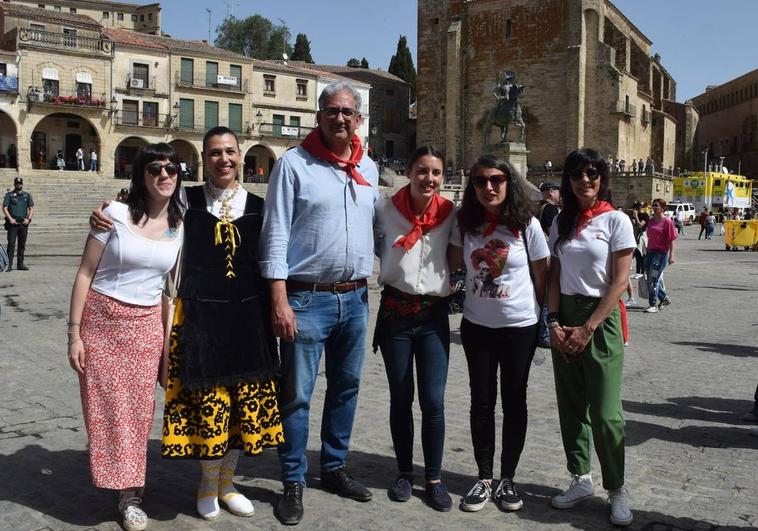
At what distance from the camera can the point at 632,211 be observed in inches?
508

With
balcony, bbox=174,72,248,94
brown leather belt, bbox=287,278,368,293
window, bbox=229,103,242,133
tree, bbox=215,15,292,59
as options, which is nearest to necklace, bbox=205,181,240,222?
brown leather belt, bbox=287,278,368,293

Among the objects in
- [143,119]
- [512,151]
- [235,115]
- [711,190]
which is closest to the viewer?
[512,151]

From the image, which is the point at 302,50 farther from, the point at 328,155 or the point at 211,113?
the point at 328,155

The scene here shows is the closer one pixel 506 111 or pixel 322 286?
pixel 322 286

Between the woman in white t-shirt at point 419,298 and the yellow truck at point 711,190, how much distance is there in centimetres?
4497

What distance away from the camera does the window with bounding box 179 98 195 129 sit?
43.8 metres

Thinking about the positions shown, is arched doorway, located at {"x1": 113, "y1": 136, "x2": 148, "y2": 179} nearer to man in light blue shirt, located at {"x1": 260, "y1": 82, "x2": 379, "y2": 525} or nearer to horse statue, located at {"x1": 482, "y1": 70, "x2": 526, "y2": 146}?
horse statue, located at {"x1": 482, "y1": 70, "x2": 526, "y2": 146}

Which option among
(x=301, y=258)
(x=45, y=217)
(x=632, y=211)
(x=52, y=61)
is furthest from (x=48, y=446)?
(x=52, y=61)

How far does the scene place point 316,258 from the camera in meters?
3.70

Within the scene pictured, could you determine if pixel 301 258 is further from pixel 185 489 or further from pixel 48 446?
pixel 48 446

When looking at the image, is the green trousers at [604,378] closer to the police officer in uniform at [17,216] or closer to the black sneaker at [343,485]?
the black sneaker at [343,485]

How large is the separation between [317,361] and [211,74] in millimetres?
43379

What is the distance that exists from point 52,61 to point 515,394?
133ft

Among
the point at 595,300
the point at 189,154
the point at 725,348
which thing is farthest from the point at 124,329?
the point at 189,154
